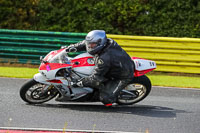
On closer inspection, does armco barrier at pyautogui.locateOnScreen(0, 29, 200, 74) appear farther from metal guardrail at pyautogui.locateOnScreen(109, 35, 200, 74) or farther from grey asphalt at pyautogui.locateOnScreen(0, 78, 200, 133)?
grey asphalt at pyautogui.locateOnScreen(0, 78, 200, 133)

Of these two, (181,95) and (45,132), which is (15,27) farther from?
(45,132)

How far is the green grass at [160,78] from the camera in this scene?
11.6m

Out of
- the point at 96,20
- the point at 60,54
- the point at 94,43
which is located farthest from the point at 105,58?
the point at 96,20

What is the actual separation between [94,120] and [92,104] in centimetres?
126

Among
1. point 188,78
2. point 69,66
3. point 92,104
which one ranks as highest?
point 69,66

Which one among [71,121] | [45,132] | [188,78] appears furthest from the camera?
[188,78]

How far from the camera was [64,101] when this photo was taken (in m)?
7.70

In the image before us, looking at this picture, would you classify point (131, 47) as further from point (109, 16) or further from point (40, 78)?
point (40, 78)

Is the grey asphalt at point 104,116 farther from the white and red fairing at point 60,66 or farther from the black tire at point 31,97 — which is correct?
the white and red fairing at point 60,66

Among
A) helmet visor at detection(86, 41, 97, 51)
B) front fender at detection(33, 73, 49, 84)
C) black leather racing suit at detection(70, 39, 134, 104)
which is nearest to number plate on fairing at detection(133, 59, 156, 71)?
black leather racing suit at detection(70, 39, 134, 104)

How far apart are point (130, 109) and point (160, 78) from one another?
15.6 feet

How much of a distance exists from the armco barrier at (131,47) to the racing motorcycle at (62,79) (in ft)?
19.0

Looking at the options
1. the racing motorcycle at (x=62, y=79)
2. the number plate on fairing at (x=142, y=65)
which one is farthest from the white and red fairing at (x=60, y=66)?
the number plate on fairing at (x=142, y=65)

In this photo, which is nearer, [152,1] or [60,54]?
[60,54]
